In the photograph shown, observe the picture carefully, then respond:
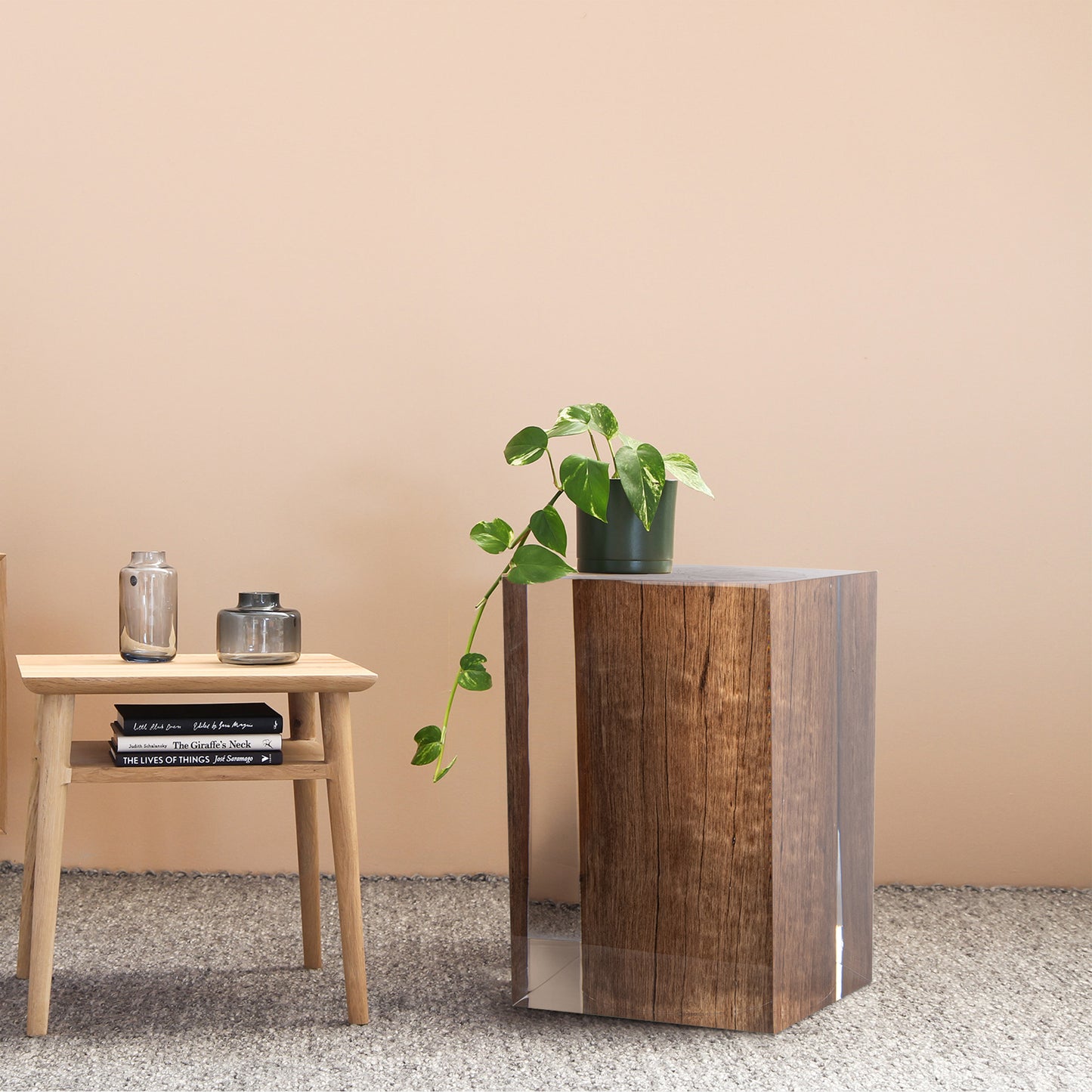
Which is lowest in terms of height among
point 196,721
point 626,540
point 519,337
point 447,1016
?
point 447,1016

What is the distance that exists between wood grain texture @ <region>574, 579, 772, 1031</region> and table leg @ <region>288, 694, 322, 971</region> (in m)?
0.46

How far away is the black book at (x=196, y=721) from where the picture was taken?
1.36 metres

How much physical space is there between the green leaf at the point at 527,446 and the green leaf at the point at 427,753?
0.44 meters

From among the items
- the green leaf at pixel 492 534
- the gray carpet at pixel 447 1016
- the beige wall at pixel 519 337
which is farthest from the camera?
the beige wall at pixel 519 337

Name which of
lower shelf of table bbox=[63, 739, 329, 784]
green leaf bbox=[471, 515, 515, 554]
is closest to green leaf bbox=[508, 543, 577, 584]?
green leaf bbox=[471, 515, 515, 554]

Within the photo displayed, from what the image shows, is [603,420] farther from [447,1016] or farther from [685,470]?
[447,1016]

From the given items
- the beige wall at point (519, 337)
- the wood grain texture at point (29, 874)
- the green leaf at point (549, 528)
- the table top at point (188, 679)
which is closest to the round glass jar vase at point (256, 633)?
the table top at point (188, 679)

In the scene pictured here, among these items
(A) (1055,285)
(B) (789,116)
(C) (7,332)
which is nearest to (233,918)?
(C) (7,332)

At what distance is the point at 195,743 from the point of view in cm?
137

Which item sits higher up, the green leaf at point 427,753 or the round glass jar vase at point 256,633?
the round glass jar vase at point 256,633

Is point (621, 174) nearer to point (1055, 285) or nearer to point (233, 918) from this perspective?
point (1055, 285)

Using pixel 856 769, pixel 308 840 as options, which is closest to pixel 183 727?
pixel 308 840

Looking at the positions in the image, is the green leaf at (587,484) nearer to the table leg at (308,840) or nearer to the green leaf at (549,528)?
the green leaf at (549,528)

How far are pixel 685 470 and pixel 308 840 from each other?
0.82 m
